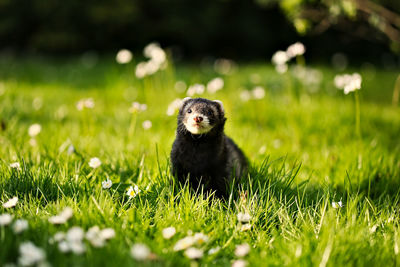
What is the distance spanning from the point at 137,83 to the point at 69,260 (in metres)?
5.38

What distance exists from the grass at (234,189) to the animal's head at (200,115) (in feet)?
1.10

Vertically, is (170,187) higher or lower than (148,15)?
lower

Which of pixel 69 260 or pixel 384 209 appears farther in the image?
pixel 384 209

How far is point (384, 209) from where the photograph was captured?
222cm

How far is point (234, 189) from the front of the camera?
2.47 metres

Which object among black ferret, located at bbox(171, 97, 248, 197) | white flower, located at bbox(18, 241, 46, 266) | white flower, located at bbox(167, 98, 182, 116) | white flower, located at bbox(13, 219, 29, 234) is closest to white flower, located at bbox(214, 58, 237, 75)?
white flower, located at bbox(167, 98, 182, 116)

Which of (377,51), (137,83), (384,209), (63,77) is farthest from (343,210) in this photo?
(377,51)

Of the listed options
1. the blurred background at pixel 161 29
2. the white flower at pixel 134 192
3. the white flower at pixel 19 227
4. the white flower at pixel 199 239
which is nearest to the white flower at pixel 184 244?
the white flower at pixel 199 239

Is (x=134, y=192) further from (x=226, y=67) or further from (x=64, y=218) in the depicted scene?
(x=226, y=67)

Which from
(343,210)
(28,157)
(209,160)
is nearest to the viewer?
(343,210)

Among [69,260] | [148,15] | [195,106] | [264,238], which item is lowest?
[264,238]

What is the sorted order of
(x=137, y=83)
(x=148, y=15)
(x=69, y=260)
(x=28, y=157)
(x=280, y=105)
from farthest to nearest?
1. (x=148, y=15)
2. (x=137, y=83)
3. (x=280, y=105)
4. (x=28, y=157)
5. (x=69, y=260)

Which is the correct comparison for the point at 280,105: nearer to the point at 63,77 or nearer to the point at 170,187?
the point at 170,187

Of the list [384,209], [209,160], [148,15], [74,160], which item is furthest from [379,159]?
[148,15]
